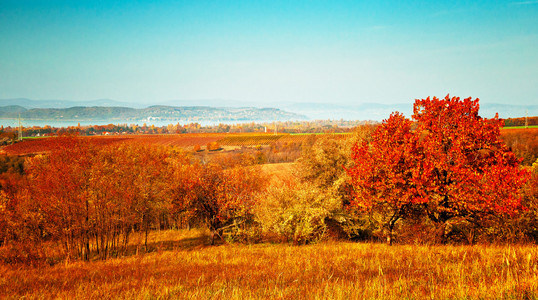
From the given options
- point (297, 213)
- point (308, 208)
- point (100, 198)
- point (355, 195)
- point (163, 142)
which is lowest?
point (163, 142)

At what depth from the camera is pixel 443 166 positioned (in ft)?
60.3

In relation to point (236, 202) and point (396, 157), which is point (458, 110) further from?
point (236, 202)

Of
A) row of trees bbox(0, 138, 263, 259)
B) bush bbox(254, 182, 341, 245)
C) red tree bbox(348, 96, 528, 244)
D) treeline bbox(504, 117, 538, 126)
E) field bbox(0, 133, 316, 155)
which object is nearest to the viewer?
red tree bbox(348, 96, 528, 244)

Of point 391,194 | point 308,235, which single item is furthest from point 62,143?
point 391,194

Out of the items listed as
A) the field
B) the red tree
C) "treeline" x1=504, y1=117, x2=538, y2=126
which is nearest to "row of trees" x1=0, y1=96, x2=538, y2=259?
the red tree

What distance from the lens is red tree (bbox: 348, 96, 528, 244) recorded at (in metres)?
17.4

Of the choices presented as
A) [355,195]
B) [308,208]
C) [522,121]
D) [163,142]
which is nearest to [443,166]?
[355,195]

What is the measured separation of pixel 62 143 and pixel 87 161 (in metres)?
2.32

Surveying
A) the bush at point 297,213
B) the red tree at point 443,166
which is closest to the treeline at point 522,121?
the red tree at point 443,166

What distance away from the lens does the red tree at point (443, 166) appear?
17359 millimetres

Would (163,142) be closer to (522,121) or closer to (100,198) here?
(100,198)

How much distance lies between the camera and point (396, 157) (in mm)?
18531

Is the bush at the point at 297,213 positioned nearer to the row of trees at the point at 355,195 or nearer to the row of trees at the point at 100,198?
the row of trees at the point at 355,195

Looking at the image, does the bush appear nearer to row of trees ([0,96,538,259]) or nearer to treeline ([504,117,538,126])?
row of trees ([0,96,538,259])
